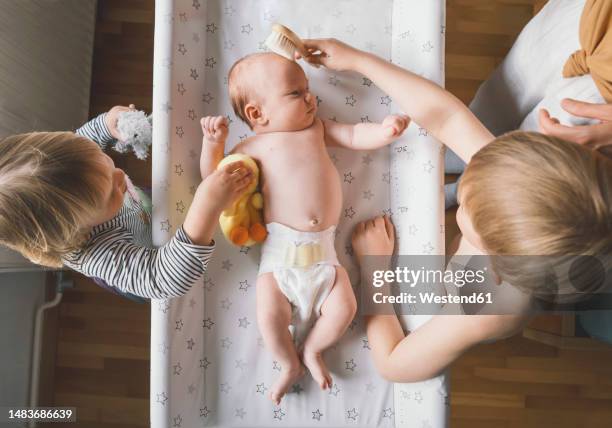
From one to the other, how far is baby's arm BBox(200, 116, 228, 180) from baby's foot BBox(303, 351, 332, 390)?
0.40 meters

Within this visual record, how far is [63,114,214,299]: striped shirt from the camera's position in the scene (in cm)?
80

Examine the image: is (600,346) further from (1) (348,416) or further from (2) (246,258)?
(2) (246,258)

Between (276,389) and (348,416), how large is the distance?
0.53 ft

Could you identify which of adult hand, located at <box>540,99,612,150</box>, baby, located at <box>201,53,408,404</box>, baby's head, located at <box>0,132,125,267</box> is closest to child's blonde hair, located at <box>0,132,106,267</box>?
baby's head, located at <box>0,132,125,267</box>

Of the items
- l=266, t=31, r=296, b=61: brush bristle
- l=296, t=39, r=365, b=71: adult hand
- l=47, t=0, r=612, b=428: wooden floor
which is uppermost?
l=296, t=39, r=365, b=71: adult hand

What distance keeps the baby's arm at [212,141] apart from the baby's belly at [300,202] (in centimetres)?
11

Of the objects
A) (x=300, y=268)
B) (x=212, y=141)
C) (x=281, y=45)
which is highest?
(x=281, y=45)

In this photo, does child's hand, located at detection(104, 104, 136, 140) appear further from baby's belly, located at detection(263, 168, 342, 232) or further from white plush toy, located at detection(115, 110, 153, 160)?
baby's belly, located at detection(263, 168, 342, 232)

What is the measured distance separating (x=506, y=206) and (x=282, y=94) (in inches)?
19.3

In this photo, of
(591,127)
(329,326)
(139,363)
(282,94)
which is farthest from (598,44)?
(139,363)

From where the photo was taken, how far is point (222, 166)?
895 mm

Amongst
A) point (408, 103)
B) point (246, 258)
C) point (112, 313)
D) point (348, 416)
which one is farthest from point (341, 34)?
point (112, 313)

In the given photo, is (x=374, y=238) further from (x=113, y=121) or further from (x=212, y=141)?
(x=113, y=121)

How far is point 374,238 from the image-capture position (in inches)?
38.4
